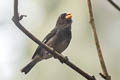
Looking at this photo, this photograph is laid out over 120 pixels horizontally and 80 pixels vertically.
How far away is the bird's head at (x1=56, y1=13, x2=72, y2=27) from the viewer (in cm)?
431

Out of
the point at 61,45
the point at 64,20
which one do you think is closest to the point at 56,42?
the point at 61,45

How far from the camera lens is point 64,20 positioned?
444cm

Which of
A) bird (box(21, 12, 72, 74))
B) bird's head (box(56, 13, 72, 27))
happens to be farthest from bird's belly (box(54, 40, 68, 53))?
bird's head (box(56, 13, 72, 27))

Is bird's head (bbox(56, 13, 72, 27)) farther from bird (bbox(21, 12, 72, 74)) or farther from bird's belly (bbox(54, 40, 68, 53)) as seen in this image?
bird's belly (bbox(54, 40, 68, 53))

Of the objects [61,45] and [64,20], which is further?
[64,20]

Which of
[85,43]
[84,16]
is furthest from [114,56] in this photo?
[84,16]

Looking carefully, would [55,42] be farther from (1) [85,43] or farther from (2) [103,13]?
(2) [103,13]

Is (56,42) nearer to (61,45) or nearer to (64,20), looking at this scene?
(61,45)

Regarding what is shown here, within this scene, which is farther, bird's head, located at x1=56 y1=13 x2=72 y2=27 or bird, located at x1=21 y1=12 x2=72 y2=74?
bird's head, located at x1=56 y1=13 x2=72 y2=27

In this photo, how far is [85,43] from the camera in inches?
197

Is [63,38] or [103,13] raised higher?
[63,38]

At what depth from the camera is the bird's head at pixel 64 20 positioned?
4309 millimetres

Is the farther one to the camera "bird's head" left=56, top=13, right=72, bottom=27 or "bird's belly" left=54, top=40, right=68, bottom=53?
"bird's head" left=56, top=13, right=72, bottom=27

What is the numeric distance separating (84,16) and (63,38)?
1.38 metres
